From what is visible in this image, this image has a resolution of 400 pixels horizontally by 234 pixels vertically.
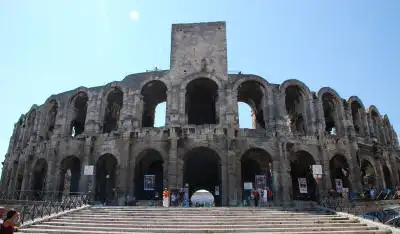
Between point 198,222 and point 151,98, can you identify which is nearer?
point 198,222

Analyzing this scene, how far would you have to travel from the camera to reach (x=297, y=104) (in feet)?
85.8

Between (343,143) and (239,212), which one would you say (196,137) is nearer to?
(239,212)

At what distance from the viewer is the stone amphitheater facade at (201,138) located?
2150 cm

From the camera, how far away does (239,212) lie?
49.3 feet

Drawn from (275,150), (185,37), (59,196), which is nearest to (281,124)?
(275,150)

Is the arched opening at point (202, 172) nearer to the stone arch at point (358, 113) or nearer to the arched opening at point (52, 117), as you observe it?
the stone arch at point (358, 113)

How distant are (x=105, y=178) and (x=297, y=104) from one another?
1698 centimetres

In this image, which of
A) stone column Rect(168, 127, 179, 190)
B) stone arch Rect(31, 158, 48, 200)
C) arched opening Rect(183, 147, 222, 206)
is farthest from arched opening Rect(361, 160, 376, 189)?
stone arch Rect(31, 158, 48, 200)

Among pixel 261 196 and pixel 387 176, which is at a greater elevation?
pixel 387 176

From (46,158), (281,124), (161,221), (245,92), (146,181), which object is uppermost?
(245,92)

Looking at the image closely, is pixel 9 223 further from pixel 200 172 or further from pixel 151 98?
pixel 151 98

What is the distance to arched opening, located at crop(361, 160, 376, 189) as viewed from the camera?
24.9 m

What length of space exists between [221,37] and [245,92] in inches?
197

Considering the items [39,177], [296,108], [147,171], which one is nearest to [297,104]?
[296,108]
